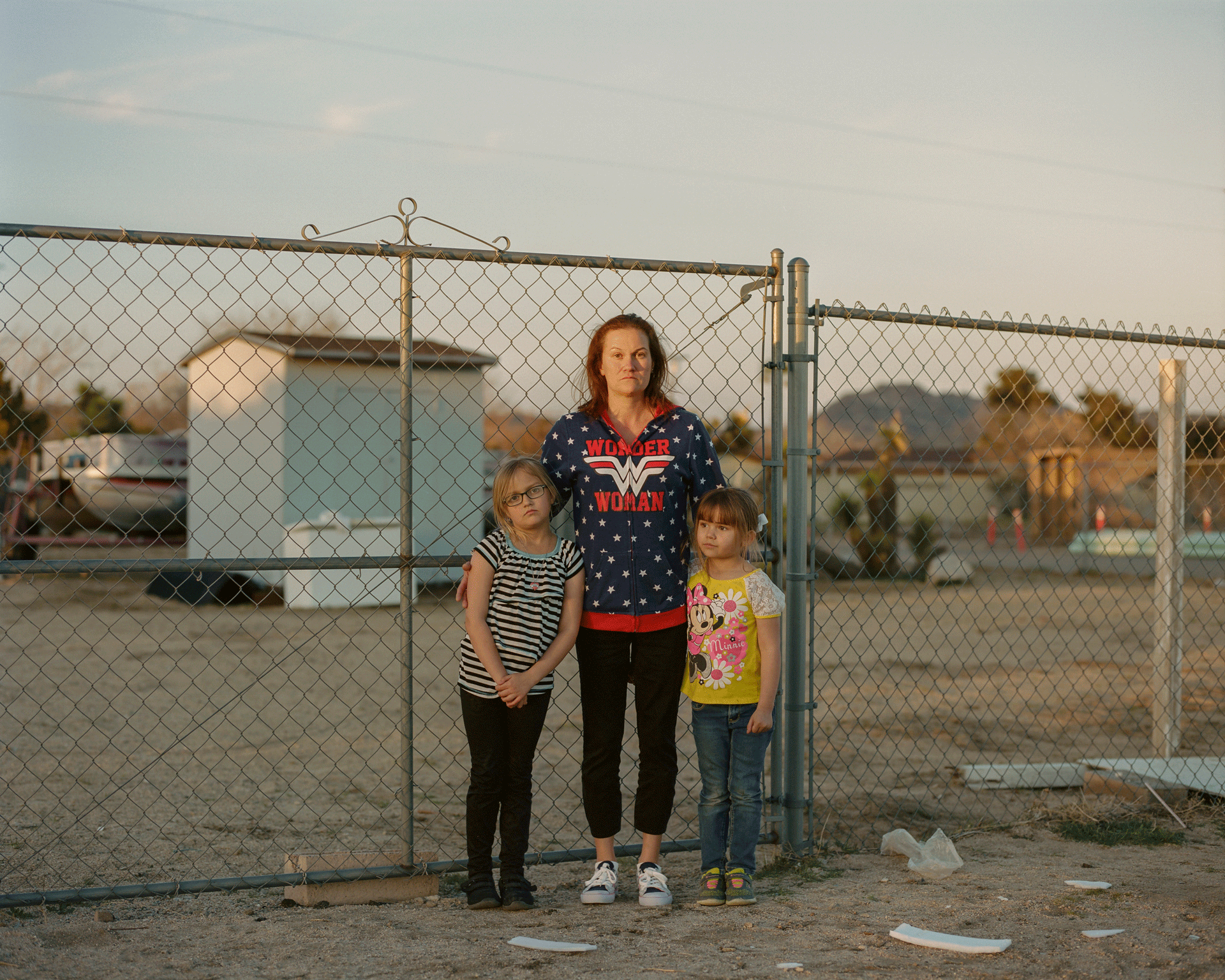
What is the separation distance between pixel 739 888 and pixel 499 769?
866 millimetres

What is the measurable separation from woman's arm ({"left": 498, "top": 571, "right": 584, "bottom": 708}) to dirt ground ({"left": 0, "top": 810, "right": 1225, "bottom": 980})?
71 centimetres

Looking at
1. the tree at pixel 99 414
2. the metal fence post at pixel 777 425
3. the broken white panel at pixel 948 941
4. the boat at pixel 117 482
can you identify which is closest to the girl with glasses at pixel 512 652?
the metal fence post at pixel 777 425

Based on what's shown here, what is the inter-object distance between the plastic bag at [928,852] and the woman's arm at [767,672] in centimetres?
98

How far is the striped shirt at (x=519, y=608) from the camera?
10.3 ft

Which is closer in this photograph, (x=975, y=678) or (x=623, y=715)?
(x=623, y=715)

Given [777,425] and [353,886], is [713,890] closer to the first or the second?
[353,886]

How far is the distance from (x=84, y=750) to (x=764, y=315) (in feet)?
15.4

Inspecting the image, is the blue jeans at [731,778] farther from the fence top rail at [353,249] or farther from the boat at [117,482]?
the boat at [117,482]

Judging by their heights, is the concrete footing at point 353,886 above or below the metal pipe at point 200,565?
below

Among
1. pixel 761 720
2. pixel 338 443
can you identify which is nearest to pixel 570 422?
pixel 761 720

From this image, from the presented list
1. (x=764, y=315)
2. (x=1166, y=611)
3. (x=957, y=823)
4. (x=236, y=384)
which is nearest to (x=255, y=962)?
(x=764, y=315)

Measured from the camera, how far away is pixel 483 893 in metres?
3.23

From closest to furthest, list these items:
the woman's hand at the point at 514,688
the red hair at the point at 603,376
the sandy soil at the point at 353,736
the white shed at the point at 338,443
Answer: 1. the woman's hand at the point at 514,688
2. the red hair at the point at 603,376
3. the sandy soil at the point at 353,736
4. the white shed at the point at 338,443

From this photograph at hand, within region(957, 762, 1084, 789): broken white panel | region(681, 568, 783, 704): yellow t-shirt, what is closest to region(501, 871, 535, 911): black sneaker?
region(681, 568, 783, 704): yellow t-shirt
